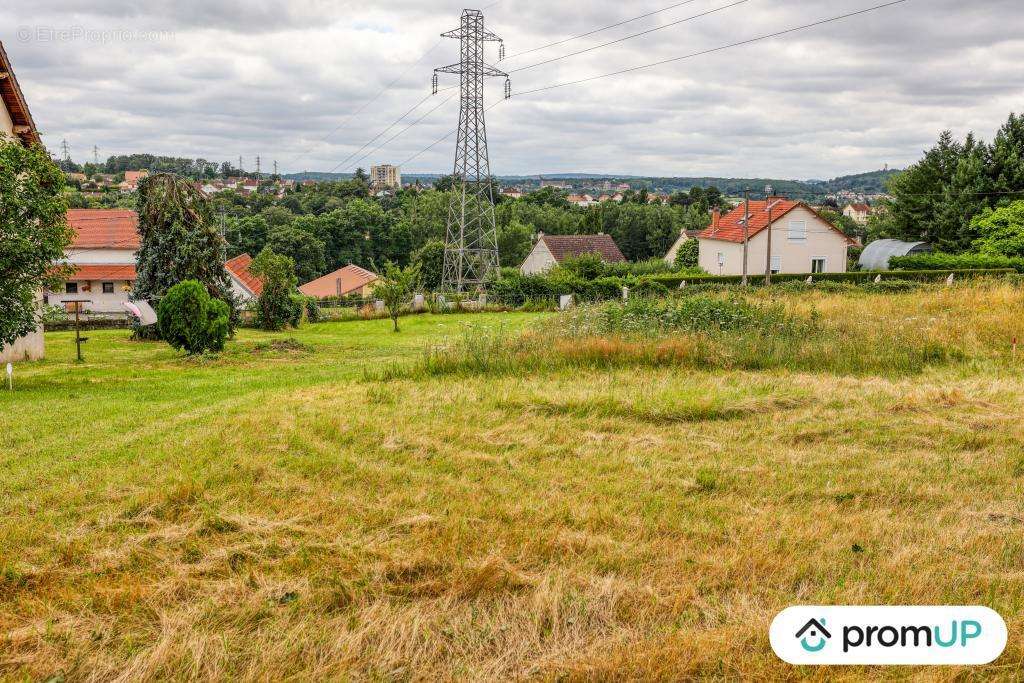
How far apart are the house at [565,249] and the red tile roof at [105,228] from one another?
91.8ft

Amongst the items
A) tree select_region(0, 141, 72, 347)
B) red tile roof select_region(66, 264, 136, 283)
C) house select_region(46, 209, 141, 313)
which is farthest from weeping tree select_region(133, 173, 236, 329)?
red tile roof select_region(66, 264, 136, 283)

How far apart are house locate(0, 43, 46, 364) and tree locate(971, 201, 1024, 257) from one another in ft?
145

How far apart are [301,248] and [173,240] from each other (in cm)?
3997

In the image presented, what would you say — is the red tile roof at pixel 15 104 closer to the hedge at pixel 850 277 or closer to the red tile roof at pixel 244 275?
the hedge at pixel 850 277

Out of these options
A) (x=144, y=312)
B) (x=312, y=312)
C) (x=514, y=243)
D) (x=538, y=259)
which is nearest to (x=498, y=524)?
(x=144, y=312)

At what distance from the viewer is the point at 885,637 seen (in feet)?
12.9

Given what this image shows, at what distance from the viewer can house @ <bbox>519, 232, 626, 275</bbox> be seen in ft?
197

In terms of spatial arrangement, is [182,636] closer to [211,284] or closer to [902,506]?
[902,506]

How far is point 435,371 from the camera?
1290 centimetres

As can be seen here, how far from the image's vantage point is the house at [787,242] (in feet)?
147

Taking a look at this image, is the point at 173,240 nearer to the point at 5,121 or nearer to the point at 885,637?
the point at 5,121

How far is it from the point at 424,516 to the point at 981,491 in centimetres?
473

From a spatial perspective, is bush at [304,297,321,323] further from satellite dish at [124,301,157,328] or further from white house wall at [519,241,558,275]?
white house wall at [519,241,558,275]

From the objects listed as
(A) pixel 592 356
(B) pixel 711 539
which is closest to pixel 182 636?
(B) pixel 711 539
